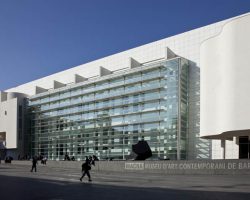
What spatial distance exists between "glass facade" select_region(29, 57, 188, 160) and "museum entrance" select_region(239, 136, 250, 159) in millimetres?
8980

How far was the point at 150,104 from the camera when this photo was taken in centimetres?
5738

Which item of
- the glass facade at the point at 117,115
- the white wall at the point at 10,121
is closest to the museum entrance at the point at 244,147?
the glass facade at the point at 117,115

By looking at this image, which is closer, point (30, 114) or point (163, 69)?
point (163, 69)

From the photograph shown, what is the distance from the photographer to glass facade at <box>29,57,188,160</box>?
52.8 m

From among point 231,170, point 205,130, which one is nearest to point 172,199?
point 231,170

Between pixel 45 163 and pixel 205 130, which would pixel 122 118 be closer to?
pixel 45 163

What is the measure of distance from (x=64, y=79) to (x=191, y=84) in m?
33.5

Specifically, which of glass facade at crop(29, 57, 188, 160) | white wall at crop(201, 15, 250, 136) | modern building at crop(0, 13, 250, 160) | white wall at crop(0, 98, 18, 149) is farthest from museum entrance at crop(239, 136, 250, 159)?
white wall at crop(0, 98, 18, 149)

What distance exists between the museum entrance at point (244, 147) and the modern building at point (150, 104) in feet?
0.41

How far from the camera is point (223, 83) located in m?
38.4

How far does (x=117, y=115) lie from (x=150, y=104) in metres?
7.87

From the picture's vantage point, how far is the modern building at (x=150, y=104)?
1487 inches

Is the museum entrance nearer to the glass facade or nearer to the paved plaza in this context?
the glass facade

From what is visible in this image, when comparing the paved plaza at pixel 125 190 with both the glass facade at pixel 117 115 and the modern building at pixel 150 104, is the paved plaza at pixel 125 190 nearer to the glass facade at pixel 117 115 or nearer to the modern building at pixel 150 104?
the modern building at pixel 150 104
